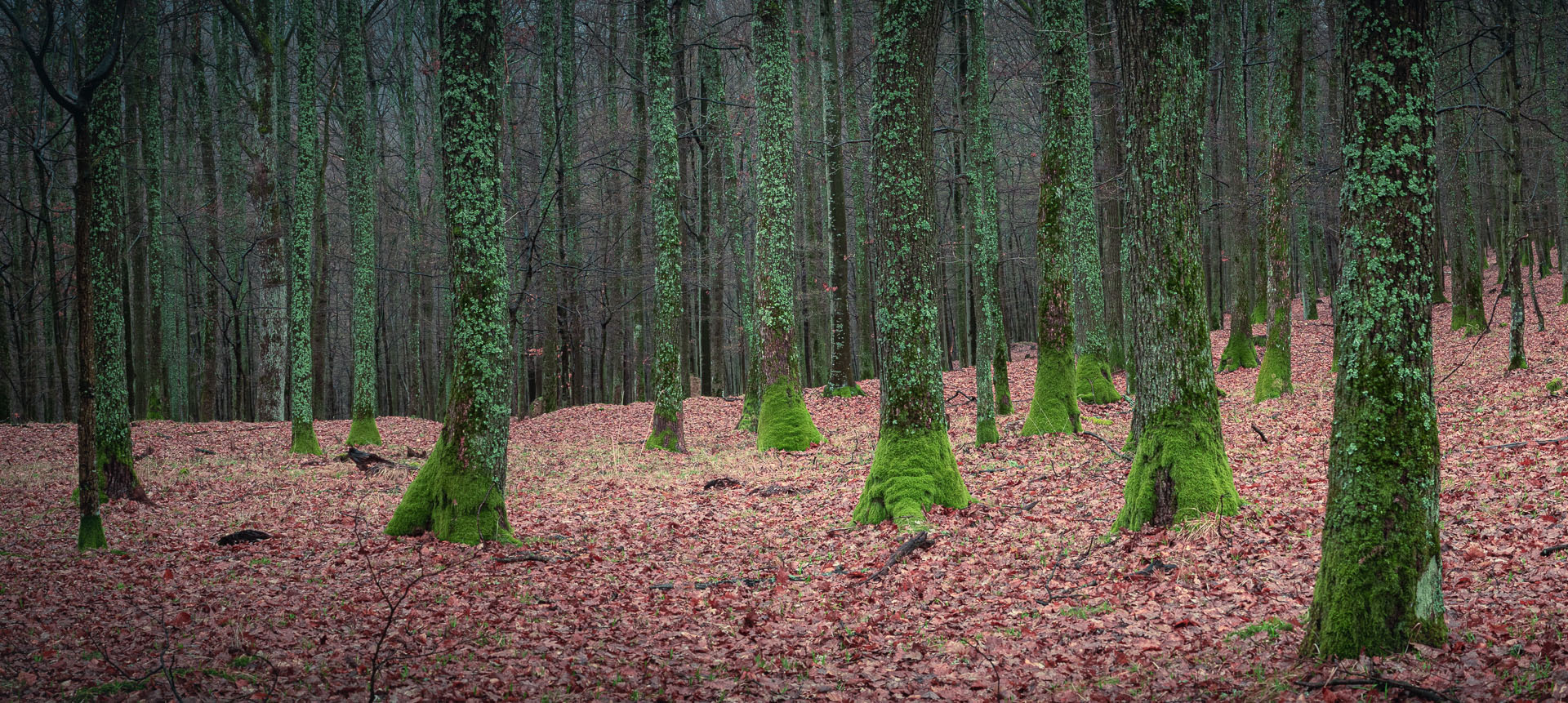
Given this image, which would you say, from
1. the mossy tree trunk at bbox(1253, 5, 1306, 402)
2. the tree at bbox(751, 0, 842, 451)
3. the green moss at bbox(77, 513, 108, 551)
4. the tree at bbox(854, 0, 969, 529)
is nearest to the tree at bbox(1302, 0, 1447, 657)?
the tree at bbox(854, 0, 969, 529)

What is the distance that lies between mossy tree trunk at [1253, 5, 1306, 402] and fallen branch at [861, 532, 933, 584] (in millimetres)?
9704

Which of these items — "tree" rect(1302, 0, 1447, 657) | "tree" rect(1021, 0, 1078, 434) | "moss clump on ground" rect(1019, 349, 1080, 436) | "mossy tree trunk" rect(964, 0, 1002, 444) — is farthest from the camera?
"mossy tree trunk" rect(964, 0, 1002, 444)

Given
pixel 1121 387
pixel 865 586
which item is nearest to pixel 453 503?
pixel 865 586

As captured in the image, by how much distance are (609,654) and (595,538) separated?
3.44m

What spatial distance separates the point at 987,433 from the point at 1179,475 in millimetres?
5570

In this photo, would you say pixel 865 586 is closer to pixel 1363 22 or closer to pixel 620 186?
pixel 1363 22

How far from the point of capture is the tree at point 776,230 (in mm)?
14484

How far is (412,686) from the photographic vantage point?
466 cm

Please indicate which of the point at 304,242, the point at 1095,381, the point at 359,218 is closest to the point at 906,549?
the point at 1095,381

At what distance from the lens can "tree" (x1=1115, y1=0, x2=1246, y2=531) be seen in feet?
23.7

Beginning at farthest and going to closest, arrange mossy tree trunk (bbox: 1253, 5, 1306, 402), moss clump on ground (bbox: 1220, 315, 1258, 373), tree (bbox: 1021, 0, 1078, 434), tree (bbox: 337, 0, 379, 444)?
1. moss clump on ground (bbox: 1220, 315, 1258, 373)
2. tree (bbox: 337, 0, 379, 444)
3. mossy tree trunk (bbox: 1253, 5, 1306, 402)
4. tree (bbox: 1021, 0, 1078, 434)

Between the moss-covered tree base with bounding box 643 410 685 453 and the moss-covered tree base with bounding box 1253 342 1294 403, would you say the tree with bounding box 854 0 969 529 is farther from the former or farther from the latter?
the moss-covered tree base with bounding box 1253 342 1294 403

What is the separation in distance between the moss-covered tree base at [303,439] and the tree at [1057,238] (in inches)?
513

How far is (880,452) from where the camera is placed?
29.5ft
